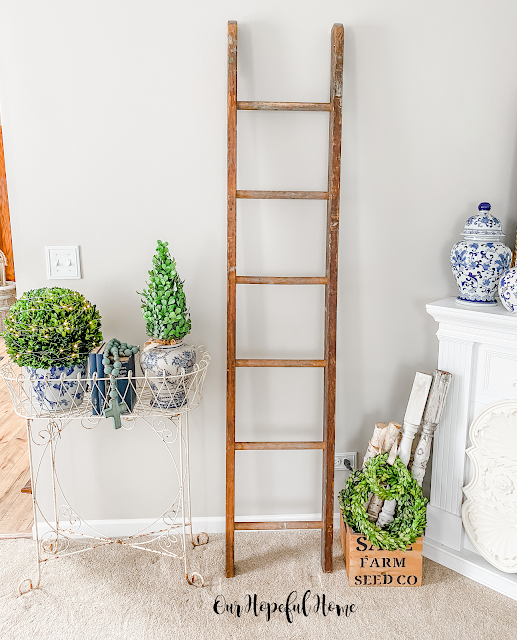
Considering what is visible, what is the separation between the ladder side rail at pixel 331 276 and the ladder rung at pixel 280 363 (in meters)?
0.04

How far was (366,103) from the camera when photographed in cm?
181

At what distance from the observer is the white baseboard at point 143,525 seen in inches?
81.7

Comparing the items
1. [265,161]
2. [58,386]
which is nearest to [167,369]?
[58,386]

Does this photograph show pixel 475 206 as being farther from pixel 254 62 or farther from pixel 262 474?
pixel 262 474

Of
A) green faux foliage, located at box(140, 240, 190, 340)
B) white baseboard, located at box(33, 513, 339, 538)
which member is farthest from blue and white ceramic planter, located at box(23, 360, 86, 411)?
white baseboard, located at box(33, 513, 339, 538)

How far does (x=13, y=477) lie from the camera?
99.3 inches

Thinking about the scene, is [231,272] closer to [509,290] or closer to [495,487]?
[509,290]

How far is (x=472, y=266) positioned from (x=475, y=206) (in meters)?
0.31

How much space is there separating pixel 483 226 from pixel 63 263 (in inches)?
57.5

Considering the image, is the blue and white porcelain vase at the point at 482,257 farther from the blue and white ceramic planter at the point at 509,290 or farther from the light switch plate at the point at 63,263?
the light switch plate at the point at 63,263

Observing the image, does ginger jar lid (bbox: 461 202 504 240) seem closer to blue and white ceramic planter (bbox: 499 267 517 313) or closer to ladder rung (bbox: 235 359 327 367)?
blue and white ceramic planter (bbox: 499 267 517 313)

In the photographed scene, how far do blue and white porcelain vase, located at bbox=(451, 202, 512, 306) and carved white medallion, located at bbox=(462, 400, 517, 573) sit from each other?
1.25 feet

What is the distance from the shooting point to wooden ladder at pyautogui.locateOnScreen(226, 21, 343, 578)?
1.66m

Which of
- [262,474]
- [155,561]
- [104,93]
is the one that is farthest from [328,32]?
[155,561]
